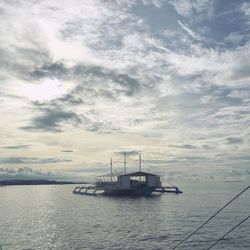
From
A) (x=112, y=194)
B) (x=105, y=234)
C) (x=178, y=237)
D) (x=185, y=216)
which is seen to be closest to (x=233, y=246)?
(x=178, y=237)

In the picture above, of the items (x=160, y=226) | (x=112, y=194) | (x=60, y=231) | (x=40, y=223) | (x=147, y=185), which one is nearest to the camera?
(x=60, y=231)

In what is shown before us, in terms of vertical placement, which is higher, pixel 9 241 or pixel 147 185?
pixel 147 185

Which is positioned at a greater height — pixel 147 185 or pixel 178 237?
pixel 147 185

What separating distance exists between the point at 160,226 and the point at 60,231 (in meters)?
Result: 15.8

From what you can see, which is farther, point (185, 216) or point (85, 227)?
point (185, 216)

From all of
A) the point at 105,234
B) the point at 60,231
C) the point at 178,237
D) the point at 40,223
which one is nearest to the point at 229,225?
the point at 178,237

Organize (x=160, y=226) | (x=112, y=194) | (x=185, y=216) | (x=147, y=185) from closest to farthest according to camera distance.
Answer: (x=160, y=226), (x=185, y=216), (x=147, y=185), (x=112, y=194)

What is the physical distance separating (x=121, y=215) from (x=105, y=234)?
82.2 ft

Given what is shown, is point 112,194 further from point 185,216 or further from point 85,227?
point 85,227

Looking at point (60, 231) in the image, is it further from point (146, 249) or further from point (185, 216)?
point (185, 216)

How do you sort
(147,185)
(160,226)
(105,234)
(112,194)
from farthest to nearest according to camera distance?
(112,194), (147,185), (160,226), (105,234)

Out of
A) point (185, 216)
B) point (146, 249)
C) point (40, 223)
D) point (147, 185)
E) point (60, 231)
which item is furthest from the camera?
point (147, 185)

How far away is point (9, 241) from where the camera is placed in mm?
47250

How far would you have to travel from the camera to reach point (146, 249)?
135ft
